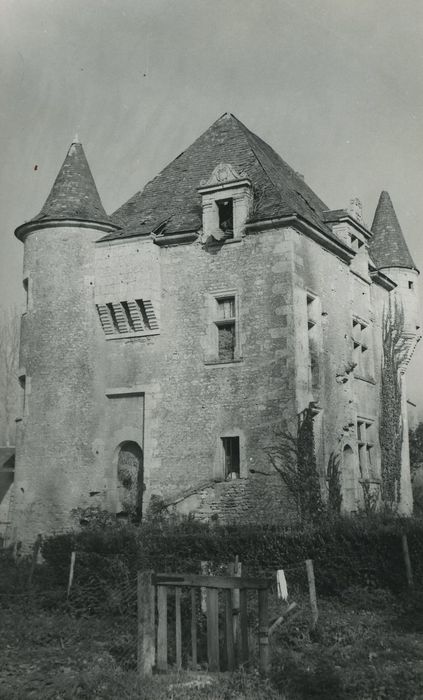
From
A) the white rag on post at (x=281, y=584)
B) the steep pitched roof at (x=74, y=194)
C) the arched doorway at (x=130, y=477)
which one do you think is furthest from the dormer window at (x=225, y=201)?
the white rag on post at (x=281, y=584)

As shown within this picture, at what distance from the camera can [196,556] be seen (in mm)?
16297

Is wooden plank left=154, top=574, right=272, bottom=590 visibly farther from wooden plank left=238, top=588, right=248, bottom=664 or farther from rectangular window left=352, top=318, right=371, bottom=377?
rectangular window left=352, top=318, right=371, bottom=377

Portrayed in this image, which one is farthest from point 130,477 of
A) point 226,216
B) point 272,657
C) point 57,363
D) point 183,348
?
point 272,657

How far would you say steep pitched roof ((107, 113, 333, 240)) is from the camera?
74.5 ft

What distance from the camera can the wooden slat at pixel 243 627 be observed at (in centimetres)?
962

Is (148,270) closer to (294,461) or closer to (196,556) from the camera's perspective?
(294,461)

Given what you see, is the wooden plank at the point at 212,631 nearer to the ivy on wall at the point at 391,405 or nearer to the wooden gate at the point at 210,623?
the wooden gate at the point at 210,623

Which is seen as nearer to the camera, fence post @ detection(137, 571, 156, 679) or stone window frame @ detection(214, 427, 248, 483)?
fence post @ detection(137, 571, 156, 679)

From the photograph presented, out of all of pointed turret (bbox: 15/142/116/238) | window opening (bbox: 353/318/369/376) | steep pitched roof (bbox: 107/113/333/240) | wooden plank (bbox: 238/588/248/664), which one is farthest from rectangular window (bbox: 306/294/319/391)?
wooden plank (bbox: 238/588/248/664)

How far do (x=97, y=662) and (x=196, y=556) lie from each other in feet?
19.2

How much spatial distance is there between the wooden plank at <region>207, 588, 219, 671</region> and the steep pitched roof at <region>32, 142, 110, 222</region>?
15922mm

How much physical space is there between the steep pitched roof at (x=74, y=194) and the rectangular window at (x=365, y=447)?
10.8 m

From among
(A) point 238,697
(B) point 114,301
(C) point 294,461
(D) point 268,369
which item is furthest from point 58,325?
(A) point 238,697

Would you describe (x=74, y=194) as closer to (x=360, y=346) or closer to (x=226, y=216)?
(x=226, y=216)
